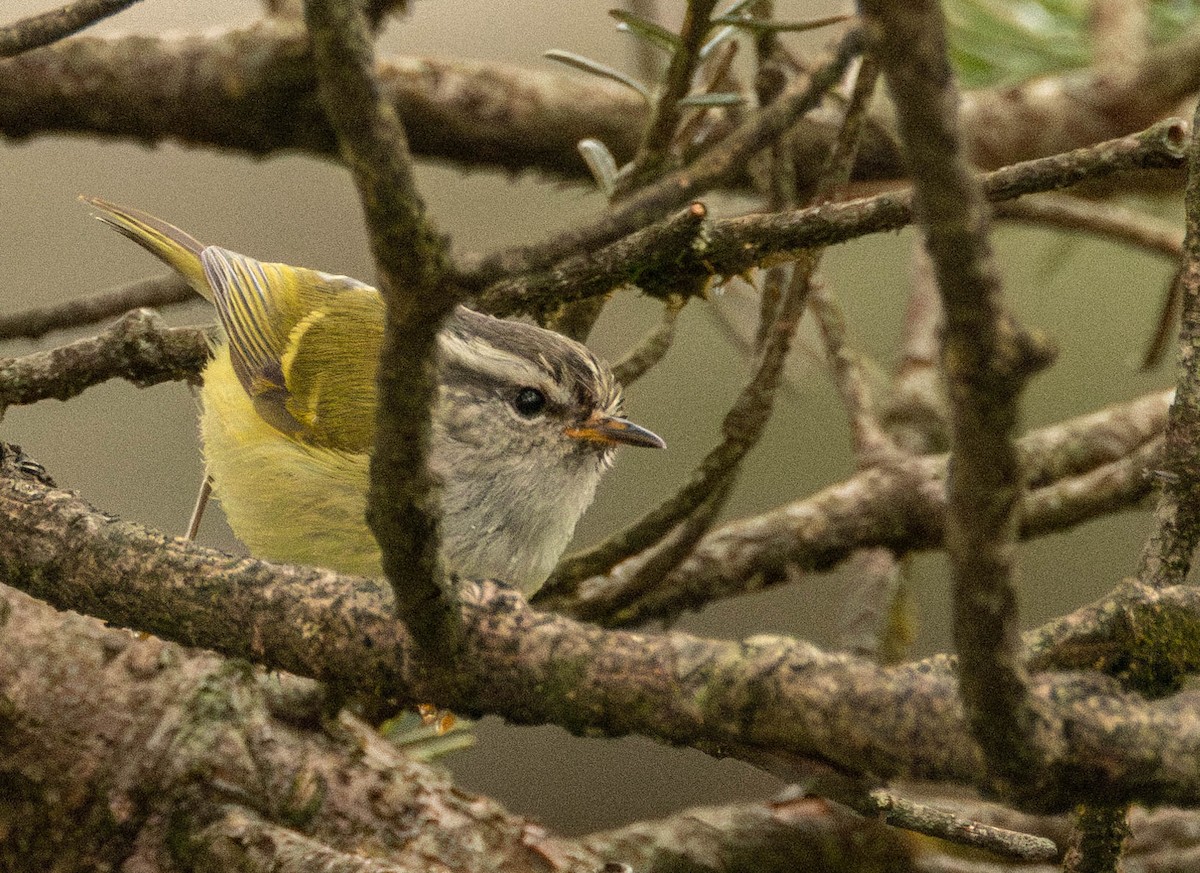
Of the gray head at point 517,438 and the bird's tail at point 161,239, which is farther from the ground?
the bird's tail at point 161,239

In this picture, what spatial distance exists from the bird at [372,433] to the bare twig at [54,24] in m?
0.71

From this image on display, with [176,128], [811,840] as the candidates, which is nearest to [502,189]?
[176,128]

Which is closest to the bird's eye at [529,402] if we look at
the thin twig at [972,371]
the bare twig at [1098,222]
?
the thin twig at [972,371]

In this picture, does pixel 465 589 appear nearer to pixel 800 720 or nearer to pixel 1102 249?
pixel 800 720

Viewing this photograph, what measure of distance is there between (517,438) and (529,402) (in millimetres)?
82

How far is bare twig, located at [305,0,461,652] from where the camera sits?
77 centimetres

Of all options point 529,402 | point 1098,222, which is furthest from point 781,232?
point 1098,222

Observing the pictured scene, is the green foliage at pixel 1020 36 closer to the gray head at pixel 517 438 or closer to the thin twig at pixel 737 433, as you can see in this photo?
the thin twig at pixel 737 433

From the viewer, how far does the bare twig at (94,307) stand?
255 cm

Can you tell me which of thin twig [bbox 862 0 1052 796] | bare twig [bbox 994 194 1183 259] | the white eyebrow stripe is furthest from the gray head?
bare twig [bbox 994 194 1183 259]

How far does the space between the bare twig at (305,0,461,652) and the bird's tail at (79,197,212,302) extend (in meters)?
1.83

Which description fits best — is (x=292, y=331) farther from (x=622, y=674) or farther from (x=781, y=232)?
(x=622, y=674)

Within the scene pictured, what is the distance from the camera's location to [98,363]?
189cm

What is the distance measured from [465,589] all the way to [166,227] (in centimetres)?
190
